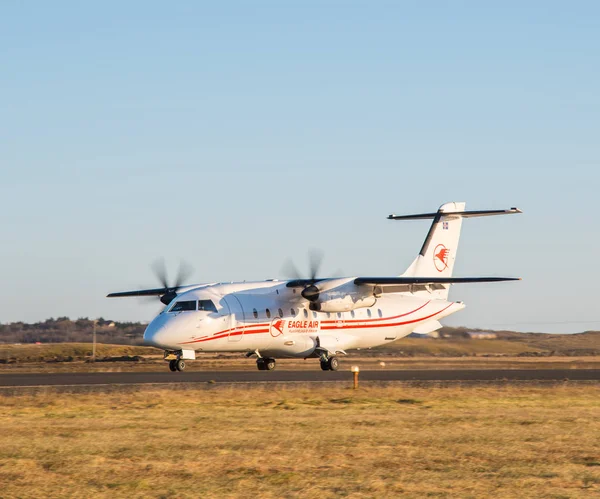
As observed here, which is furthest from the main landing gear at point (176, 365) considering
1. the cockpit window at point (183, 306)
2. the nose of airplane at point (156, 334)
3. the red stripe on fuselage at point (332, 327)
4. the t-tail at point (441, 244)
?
the t-tail at point (441, 244)

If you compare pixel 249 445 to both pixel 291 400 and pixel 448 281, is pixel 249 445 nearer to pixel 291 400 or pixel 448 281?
pixel 291 400

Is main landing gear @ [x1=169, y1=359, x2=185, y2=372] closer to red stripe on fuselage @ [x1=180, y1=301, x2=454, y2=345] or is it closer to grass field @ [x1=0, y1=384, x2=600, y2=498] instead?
red stripe on fuselage @ [x1=180, y1=301, x2=454, y2=345]

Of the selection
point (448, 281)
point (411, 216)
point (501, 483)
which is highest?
point (411, 216)

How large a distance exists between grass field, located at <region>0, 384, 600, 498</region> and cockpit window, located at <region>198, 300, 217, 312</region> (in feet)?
32.1

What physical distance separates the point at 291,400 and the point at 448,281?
1522cm

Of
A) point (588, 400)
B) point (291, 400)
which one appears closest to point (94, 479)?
point (291, 400)

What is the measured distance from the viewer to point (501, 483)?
1184 centimetres

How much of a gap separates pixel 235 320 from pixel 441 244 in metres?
14.7

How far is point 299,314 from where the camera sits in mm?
38500

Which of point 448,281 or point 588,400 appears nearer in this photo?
point 588,400

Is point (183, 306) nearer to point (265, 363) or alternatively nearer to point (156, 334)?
point (156, 334)

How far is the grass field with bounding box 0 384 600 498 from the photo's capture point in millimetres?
11625

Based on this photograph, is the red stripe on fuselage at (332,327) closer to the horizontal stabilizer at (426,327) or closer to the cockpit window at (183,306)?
the horizontal stabilizer at (426,327)

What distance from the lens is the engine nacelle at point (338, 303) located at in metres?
38.2
